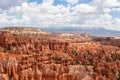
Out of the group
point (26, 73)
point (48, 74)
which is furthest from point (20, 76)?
point (48, 74)

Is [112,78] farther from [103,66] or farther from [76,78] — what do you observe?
[103,66]

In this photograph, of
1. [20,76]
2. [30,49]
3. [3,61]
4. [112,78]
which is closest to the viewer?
[20,76]

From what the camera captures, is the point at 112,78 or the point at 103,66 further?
the point at 103,66

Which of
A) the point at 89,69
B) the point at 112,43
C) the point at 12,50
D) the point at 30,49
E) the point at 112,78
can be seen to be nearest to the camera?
the point at 112,78

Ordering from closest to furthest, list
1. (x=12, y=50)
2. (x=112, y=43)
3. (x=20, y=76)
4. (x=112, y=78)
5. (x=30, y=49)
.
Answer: (x=20, y=76), (x=112, y=78), (x=12, y=50), (x=30, y=49), (x=112, y=43)

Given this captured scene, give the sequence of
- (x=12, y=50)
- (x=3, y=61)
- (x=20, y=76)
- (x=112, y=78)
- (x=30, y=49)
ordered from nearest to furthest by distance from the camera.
A: (x=20, y=76), (x=112, y=78), (x=3, y=61), (x=12, y=50), (x=30, y=49)

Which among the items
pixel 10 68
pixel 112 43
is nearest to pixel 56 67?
pixel 10 68

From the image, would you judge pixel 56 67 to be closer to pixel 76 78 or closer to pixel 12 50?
pixel 76 78

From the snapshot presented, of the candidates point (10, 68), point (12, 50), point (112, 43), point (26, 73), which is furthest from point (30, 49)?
point (112, 43)

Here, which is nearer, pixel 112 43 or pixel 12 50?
pixel 12 50
